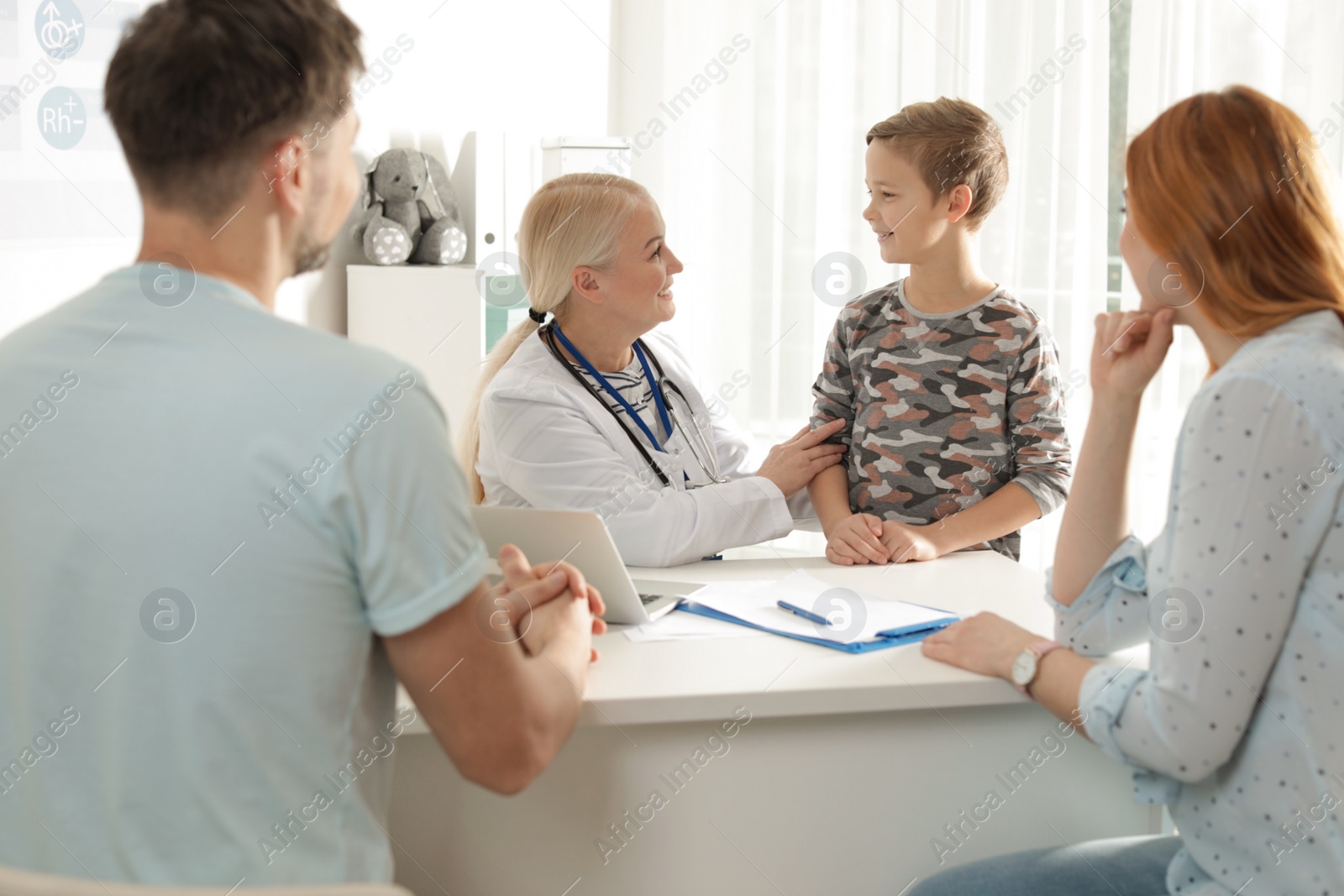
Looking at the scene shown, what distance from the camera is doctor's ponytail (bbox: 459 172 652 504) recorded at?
83.8 inches

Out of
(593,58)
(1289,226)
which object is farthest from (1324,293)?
(593,58)

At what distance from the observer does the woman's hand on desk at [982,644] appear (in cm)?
136

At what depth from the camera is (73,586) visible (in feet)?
2.90

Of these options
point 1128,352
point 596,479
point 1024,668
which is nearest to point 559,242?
point 596,479

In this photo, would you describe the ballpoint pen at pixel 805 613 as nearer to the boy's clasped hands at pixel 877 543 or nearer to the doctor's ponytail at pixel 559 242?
the boy's clasped hands at pixel 877 543

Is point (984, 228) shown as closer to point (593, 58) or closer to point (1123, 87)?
point (1123, 87)

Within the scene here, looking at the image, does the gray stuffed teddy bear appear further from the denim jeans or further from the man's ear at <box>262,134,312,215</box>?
the denim jeans

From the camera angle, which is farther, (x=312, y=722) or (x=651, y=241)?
(x=651, y=241)

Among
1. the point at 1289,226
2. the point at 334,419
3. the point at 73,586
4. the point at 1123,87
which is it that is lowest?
the point at 73,586

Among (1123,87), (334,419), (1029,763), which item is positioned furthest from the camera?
(1123,87)

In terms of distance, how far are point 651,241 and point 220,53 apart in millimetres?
1309

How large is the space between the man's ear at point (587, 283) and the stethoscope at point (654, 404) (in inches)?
3.6

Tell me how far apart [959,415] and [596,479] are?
677 mm

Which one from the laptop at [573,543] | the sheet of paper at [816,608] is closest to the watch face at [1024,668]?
the sheet of paper at [816,608]
